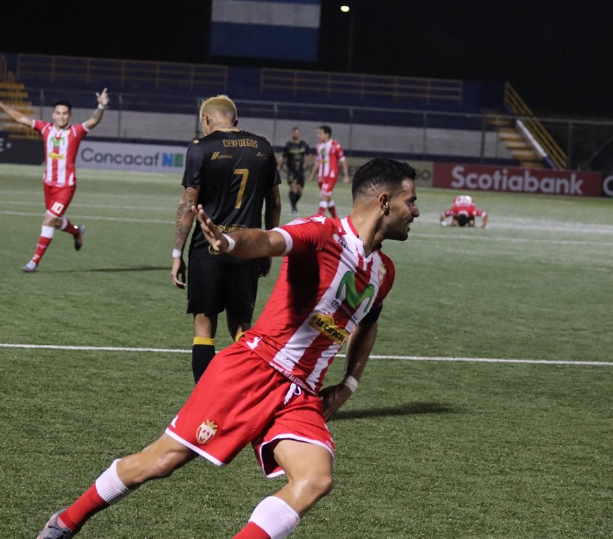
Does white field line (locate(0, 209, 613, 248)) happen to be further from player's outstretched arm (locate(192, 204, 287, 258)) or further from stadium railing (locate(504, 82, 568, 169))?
stadium railing (locate(504, 82, 568, 169))

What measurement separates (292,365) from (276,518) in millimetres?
593

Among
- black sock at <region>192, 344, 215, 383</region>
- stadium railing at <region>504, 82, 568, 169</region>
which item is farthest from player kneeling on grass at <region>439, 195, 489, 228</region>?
stadium railing at <region>504, 82, 568, 169</region>

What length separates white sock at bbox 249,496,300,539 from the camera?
3.68 meters

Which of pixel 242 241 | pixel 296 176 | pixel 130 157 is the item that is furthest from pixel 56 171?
pixel 130 157

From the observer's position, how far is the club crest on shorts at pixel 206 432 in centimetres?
394

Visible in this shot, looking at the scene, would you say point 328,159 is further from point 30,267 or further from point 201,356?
point 201,356

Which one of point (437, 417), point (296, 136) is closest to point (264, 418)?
point (437, 417)

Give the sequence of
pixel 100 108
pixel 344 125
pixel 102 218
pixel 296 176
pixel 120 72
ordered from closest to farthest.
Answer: pixel 100 108 → pixel 102 218 → pixel 296 176 → pixel 344 125 → pixel 120 72

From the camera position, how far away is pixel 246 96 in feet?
166

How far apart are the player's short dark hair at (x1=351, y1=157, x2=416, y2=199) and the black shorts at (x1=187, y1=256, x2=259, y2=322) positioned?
105 inches

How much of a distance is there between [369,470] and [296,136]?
2354cm

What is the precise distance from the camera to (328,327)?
406 centimetres

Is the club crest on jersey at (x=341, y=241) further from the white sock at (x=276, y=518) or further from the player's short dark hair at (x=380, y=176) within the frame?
the white sock at (x=276, y=518)

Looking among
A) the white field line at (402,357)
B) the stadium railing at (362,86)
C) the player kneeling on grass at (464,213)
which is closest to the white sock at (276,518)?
the white field line at (402,357)
